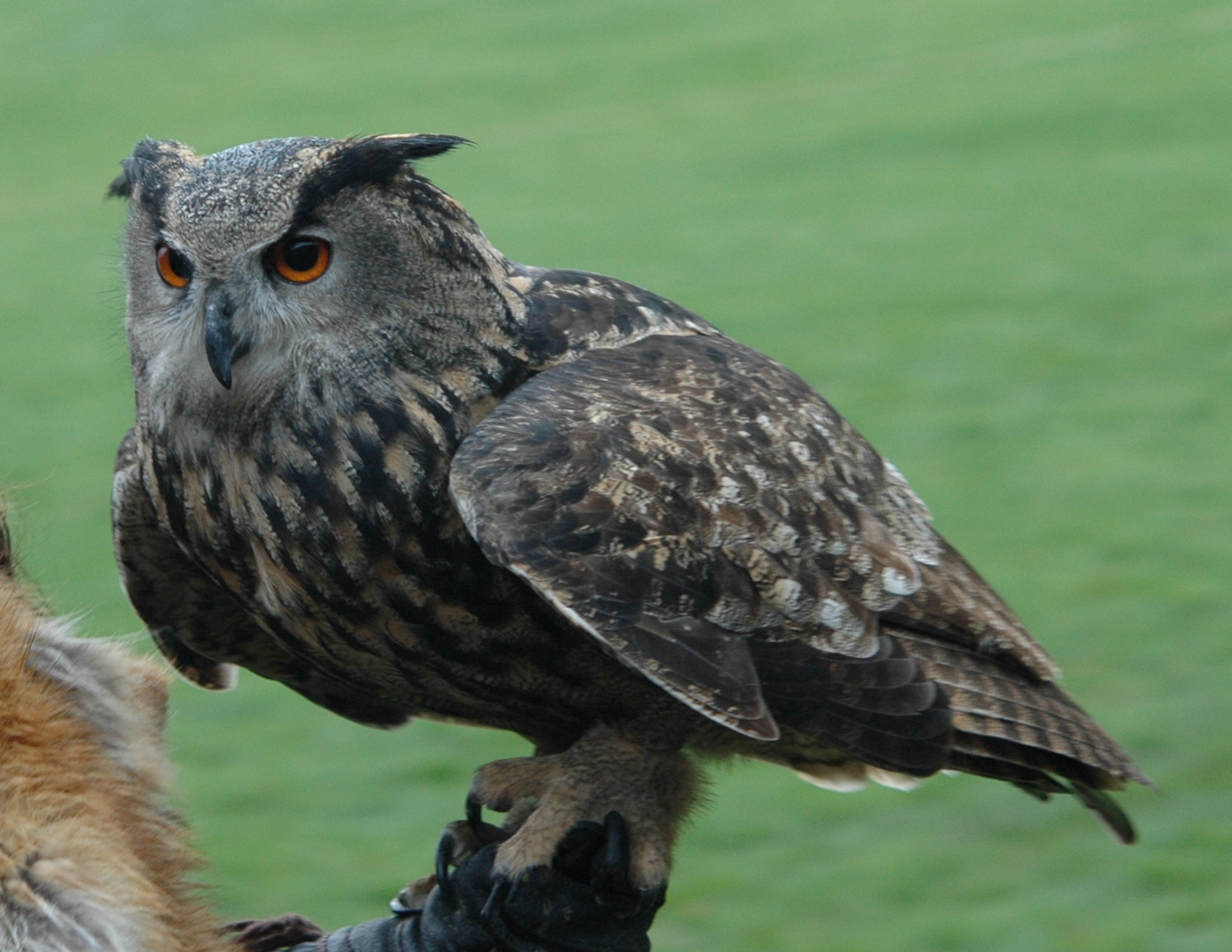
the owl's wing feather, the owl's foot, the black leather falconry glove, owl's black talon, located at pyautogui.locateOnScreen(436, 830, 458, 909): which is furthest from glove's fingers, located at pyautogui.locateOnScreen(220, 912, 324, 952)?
the owl's wing feather

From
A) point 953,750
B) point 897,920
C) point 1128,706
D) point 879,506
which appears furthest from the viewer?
point 1128,706

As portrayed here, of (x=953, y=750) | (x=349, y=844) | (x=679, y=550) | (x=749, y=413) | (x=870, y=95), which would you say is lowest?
(x=349, y=844)

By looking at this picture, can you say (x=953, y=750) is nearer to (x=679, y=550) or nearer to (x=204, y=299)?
(x=679, y=550)

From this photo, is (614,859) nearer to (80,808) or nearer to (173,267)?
(80,808)

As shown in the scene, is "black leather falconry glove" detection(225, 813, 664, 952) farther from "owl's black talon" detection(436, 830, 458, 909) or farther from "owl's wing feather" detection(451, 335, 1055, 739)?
"owl's wing feather" detection(451, 335, 1055, 739)

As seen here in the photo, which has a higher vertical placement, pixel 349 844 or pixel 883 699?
pixel 883 699

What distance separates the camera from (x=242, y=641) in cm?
322

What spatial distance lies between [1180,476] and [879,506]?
4775 mm

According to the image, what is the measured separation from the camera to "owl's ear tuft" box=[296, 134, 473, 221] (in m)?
2.67

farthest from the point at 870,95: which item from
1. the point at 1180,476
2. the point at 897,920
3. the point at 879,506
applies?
the point at 879,506

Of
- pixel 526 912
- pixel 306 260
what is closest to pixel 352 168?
pixel 306 260

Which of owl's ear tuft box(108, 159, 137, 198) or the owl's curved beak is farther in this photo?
owl's ear tuft box(108, 159, 137, 198)

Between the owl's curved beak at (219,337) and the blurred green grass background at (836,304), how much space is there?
36cm

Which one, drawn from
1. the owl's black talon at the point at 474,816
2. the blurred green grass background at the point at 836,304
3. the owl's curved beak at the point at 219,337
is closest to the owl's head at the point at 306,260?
the owl's curved beak at the point at 219,337
